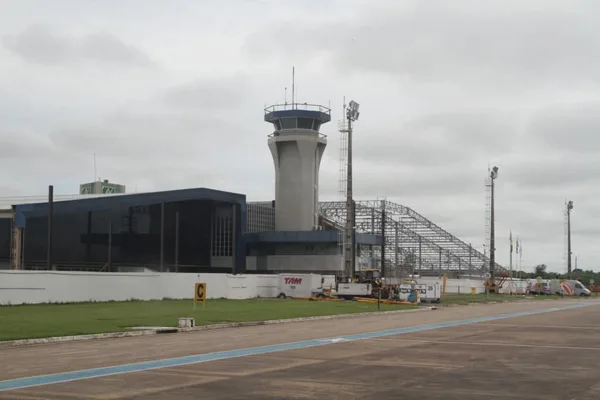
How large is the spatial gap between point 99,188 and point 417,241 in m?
49.4

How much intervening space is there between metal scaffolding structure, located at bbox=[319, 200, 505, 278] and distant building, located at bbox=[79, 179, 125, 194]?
2785 cm

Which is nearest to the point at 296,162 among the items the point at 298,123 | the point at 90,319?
the point at 298,123

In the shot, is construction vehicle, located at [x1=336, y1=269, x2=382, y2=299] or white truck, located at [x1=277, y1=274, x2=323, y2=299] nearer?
construction vehicle, located at [x1=336, y1=269, x2=382, y2=299]

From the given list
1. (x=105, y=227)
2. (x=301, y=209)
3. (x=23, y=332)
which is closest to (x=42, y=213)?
(x=105, y=227)

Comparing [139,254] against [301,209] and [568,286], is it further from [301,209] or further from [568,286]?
[568,286]

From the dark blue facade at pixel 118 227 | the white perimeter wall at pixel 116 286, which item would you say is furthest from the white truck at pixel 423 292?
the dark blue facade at pixel 118 227

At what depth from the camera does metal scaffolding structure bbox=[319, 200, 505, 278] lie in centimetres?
10469

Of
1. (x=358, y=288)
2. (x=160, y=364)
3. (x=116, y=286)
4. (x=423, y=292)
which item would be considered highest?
(x=116, y=286)

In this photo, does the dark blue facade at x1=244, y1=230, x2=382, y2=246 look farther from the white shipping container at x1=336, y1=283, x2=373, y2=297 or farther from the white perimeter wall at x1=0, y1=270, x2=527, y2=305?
the white shipping container at x1=336, y1=283, x2=373, y2=297

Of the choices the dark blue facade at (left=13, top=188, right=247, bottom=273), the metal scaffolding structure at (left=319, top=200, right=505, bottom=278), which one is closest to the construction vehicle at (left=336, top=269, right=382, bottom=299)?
the dark blue facade at (left=13, top=188, right=247, bottom=273)

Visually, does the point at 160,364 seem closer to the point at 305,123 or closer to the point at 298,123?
the point at 298,123

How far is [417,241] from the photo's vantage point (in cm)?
11650

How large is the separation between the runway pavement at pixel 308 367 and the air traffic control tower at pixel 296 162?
6232cm

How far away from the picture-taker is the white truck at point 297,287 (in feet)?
207
